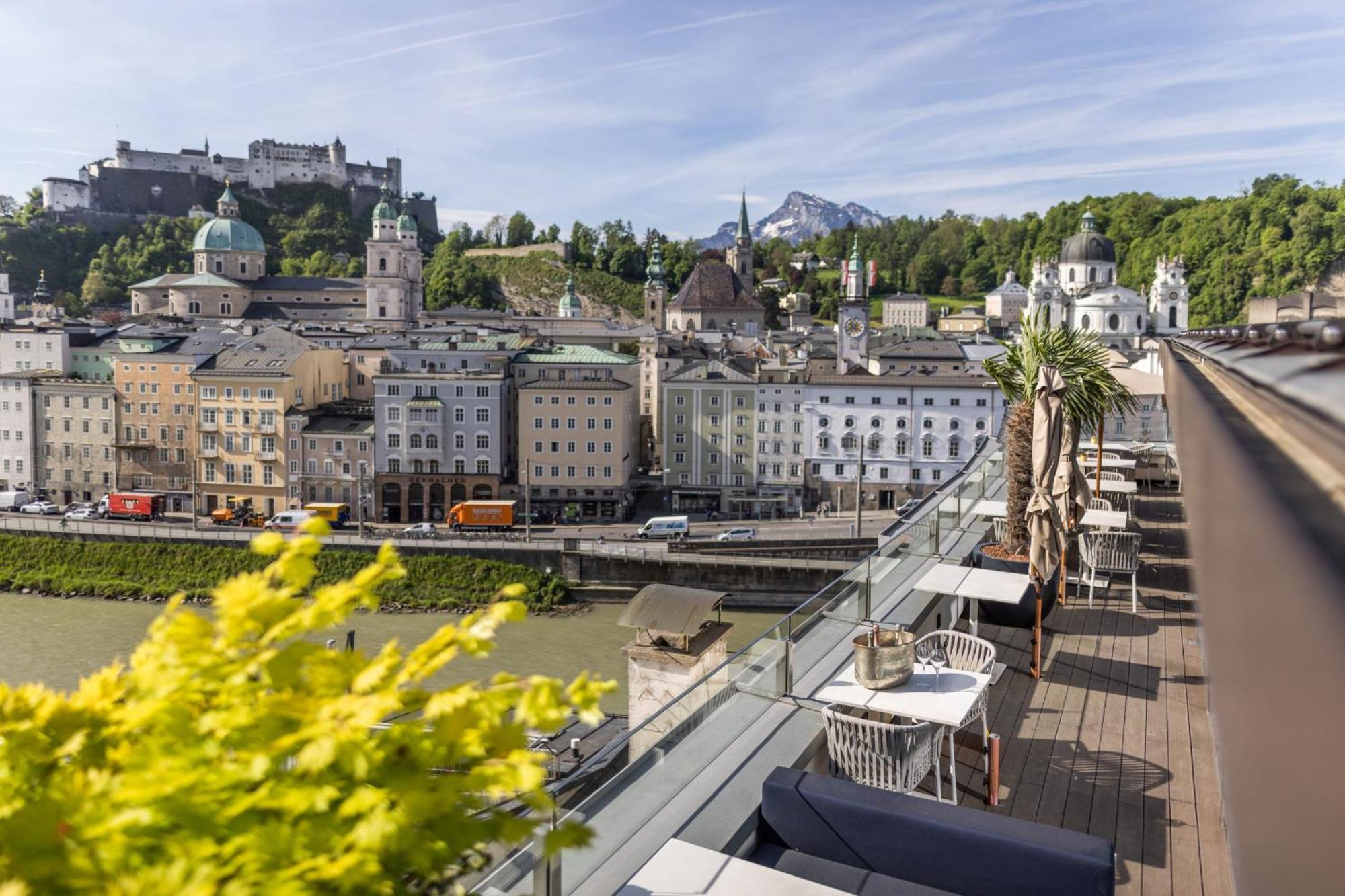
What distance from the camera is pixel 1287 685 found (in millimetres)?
558

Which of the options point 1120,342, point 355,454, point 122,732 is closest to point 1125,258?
point 1120,342

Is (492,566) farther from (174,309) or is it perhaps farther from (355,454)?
(174,309)

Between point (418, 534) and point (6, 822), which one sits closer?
point (6, 822)

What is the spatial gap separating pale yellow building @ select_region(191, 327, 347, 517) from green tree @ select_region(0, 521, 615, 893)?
35449 millimetres

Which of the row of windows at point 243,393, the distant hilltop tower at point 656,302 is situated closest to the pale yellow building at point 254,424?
the row of windows at point 243,393

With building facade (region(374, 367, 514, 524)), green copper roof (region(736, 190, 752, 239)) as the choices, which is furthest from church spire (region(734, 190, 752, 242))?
building facade (region(374, 367, 514, 524))

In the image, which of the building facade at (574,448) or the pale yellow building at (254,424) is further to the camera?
the pale yellow building at (254,424)

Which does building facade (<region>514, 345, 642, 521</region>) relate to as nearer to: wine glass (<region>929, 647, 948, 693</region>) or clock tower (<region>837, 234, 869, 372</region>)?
clock tower (<region>837, 234, 869, 372</region>)

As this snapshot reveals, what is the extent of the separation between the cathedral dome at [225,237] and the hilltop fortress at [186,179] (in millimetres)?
16853

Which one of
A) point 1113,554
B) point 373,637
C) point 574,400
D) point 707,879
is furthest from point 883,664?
point 574,400

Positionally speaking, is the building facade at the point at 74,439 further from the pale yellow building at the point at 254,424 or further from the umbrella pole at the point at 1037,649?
the umbrella pole at the point at 1037,649

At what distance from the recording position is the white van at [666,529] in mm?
30531

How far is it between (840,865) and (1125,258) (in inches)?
3310

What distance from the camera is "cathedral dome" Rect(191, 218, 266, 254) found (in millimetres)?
Result: 67062
